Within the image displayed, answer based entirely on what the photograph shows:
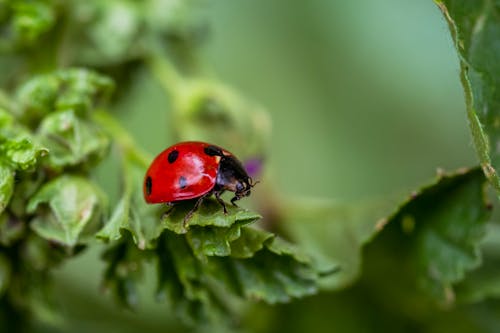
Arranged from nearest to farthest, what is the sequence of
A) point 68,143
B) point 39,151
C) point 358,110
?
point 39,151 → point 68,143 → point 358,110

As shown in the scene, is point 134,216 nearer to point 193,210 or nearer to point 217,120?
point 193,210

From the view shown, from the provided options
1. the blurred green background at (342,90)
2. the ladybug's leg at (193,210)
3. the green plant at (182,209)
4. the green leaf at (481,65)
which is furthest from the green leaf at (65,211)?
the blurred green background at (342,90)

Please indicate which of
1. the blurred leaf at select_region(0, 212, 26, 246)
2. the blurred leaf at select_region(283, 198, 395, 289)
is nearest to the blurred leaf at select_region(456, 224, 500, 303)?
the blurred leaf at select_region(283, 198, 395, 289)

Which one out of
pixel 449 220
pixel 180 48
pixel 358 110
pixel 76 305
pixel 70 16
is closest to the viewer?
pixel 449 220

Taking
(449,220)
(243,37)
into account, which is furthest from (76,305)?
(243,37)

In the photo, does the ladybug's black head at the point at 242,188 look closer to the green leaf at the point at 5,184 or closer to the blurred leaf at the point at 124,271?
the blurred leaf at the point at 124,271

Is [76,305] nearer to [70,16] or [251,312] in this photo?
[251,312]

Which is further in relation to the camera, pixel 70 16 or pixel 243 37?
pixel 243 37

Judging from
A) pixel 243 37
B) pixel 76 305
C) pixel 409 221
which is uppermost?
pixel 409 221
